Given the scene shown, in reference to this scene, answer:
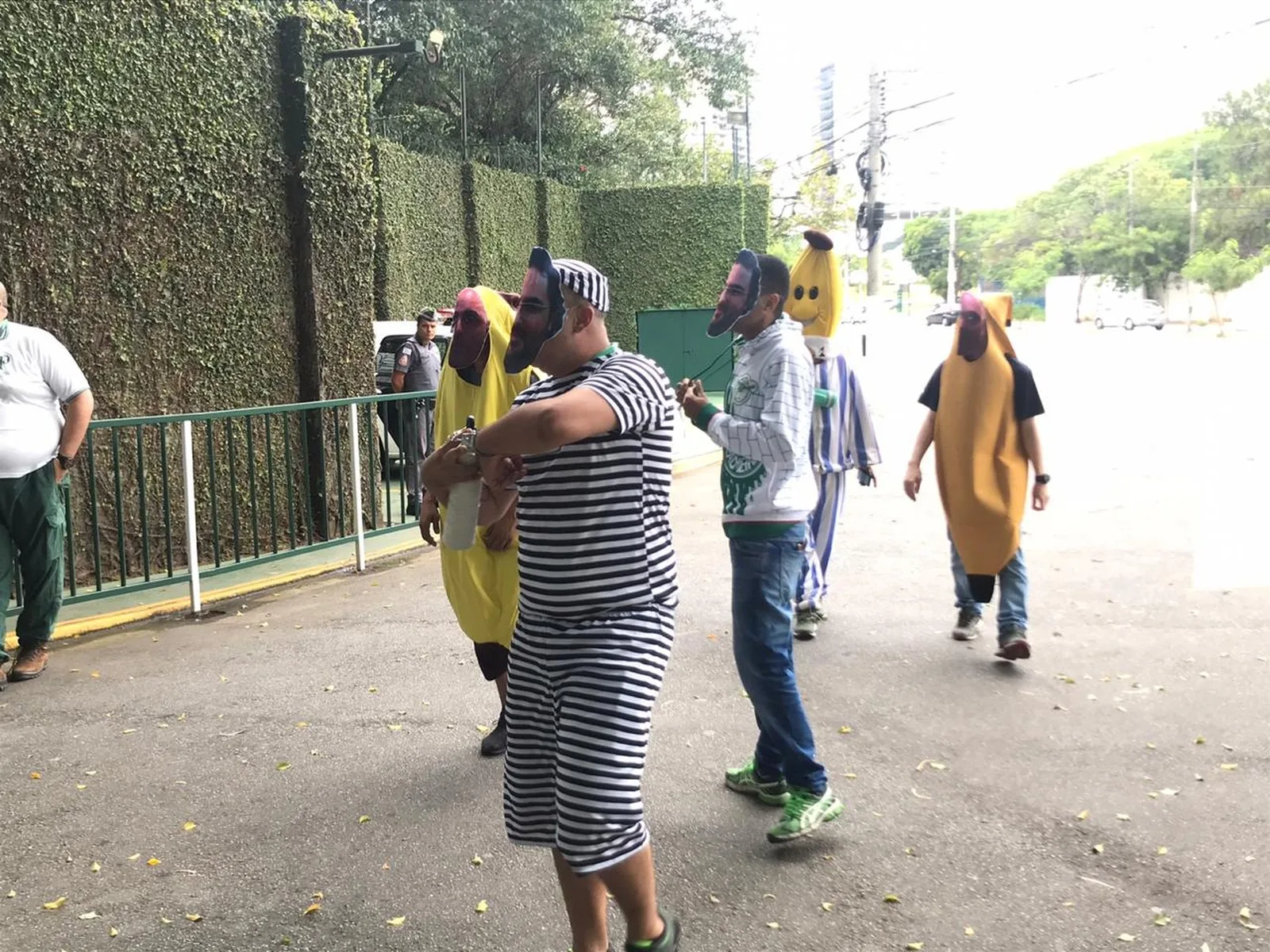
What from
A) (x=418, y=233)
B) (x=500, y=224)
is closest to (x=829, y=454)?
(x=418, y=233)

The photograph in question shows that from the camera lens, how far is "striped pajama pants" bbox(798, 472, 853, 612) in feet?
20.6

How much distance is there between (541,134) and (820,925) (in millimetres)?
22385

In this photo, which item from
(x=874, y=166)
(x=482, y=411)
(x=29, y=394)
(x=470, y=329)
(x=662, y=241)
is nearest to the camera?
(x=470, y=329)

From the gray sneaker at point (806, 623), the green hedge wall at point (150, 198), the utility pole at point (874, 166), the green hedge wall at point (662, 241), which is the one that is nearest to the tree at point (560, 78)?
the green hedge wall at point (662, 241)

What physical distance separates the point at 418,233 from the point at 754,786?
570 inches

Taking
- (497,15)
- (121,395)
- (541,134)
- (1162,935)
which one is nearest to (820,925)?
(1162,935)

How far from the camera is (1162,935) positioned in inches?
123

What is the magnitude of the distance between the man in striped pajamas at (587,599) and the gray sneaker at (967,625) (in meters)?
3.83

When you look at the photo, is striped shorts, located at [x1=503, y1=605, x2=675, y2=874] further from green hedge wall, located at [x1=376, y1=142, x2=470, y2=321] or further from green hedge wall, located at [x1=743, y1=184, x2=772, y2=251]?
green hedge wall, located at [x1=743, y1=184, x2=772, y2=251]

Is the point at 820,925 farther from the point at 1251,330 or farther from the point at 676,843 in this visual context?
the point at 1251,330

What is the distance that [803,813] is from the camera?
369cm

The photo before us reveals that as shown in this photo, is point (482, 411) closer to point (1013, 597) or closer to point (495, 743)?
point (495, 743)

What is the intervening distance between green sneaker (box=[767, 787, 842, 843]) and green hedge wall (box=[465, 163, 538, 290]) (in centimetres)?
1516

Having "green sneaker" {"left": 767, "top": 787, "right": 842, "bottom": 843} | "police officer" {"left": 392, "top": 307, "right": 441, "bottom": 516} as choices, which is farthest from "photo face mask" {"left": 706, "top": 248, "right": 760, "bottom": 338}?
"police officer" {"left": 392, "top": 307, "right": 441, "bottom": 516}
